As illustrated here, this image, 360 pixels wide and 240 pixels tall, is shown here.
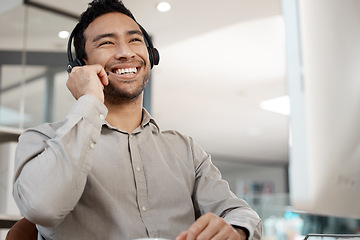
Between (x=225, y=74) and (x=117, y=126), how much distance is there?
426 centimetres

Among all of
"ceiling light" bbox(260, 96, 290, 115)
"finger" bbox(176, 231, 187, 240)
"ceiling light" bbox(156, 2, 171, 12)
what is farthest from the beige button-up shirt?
"ceiling light" bbox(260, 96, 290, 115)

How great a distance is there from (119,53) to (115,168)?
40cm

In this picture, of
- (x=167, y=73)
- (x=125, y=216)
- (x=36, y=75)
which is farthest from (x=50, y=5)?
(x=125, y=216)

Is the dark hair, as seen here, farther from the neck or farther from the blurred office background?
the blurred office background

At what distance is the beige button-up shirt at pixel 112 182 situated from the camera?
93 centimetres

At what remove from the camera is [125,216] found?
1110mm

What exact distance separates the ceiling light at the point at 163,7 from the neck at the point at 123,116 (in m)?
2.37

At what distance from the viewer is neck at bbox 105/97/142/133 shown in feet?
4.54

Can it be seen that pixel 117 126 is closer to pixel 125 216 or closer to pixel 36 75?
pixel 125 216

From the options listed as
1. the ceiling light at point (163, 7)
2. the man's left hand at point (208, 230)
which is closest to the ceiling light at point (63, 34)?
the ceiling light at point (163, 7)

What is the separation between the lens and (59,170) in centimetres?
92

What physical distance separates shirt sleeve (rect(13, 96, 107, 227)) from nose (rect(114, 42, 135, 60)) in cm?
40

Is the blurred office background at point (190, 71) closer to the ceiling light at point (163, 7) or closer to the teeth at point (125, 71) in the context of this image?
the ceiling light at point (163, 7)

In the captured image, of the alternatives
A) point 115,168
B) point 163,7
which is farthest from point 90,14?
point 163,7
